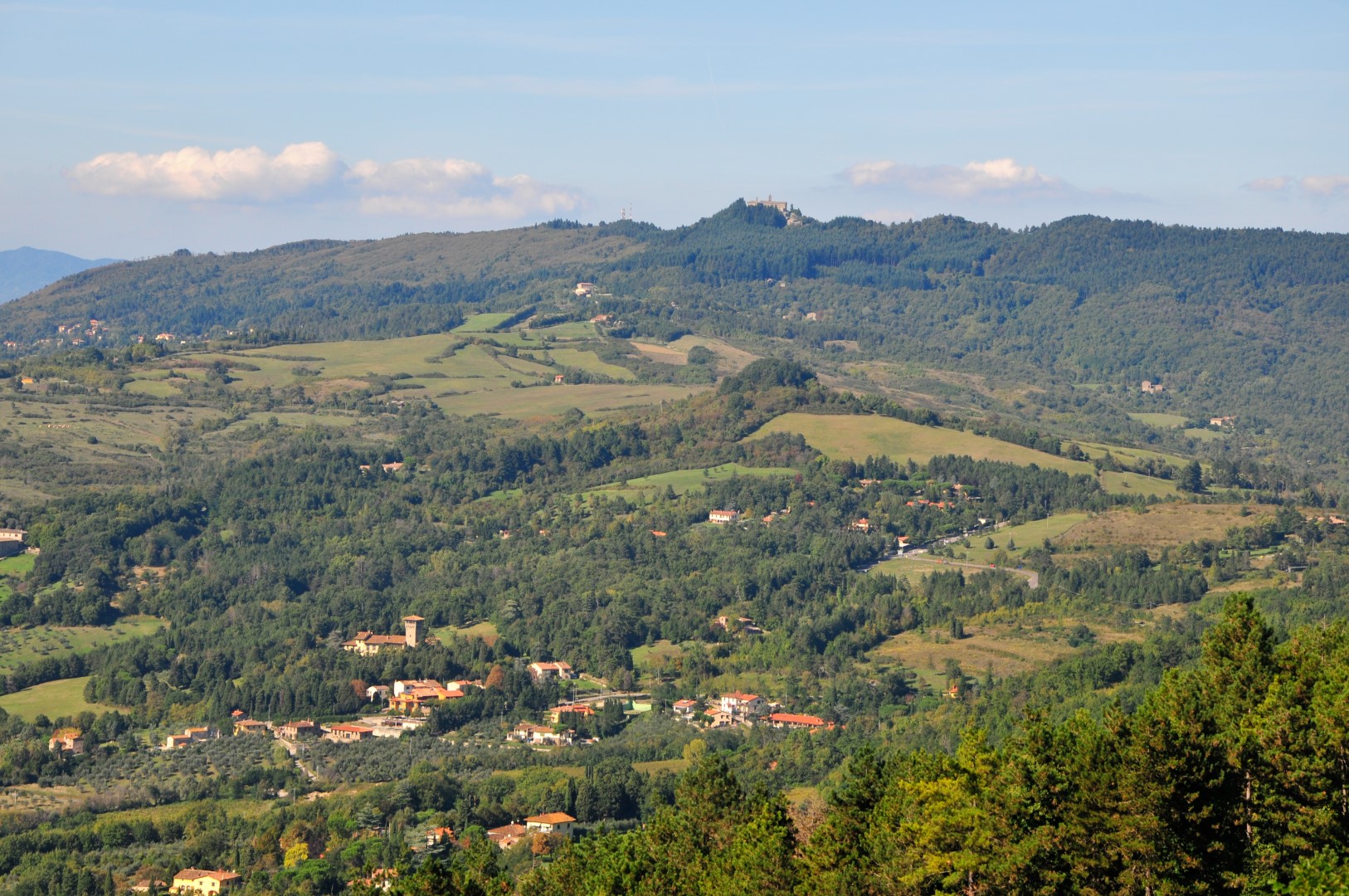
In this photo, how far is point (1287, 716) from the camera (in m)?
37.1

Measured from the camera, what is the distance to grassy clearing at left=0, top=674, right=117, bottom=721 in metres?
88.2

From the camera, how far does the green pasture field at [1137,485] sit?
130 meters

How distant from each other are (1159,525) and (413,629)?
167 feet

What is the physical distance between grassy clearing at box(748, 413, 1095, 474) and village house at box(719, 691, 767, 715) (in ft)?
166

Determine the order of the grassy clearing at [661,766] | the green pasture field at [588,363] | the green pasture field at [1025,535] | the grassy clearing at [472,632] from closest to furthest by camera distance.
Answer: the grassy clearing at [661,766] < the grassy clearing at [472,632] < the green pasture field at [1025,535] < the green pasture field at [588,363]

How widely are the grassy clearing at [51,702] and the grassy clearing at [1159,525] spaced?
208ft

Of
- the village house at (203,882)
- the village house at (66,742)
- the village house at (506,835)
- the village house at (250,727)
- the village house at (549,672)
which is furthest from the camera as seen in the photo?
the village house at (549,672)

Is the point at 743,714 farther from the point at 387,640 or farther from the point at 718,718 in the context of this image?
the point at 387,640

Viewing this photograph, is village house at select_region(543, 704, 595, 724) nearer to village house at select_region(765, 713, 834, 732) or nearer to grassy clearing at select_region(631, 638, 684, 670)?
village house at select_region(765, 713, 834, 732)

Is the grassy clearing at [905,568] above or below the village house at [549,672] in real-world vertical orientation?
above

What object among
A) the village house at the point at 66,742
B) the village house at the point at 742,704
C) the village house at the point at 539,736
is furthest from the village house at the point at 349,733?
the village house at the point at 742,704

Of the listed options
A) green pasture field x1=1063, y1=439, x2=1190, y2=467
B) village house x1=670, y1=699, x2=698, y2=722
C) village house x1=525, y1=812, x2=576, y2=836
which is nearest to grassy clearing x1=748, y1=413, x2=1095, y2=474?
green pasture field x1=1063, y1=439, x2=1190, y2=467

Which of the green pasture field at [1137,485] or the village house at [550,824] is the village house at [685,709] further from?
the green pasture field at [1137,485]

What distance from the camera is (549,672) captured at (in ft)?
323
